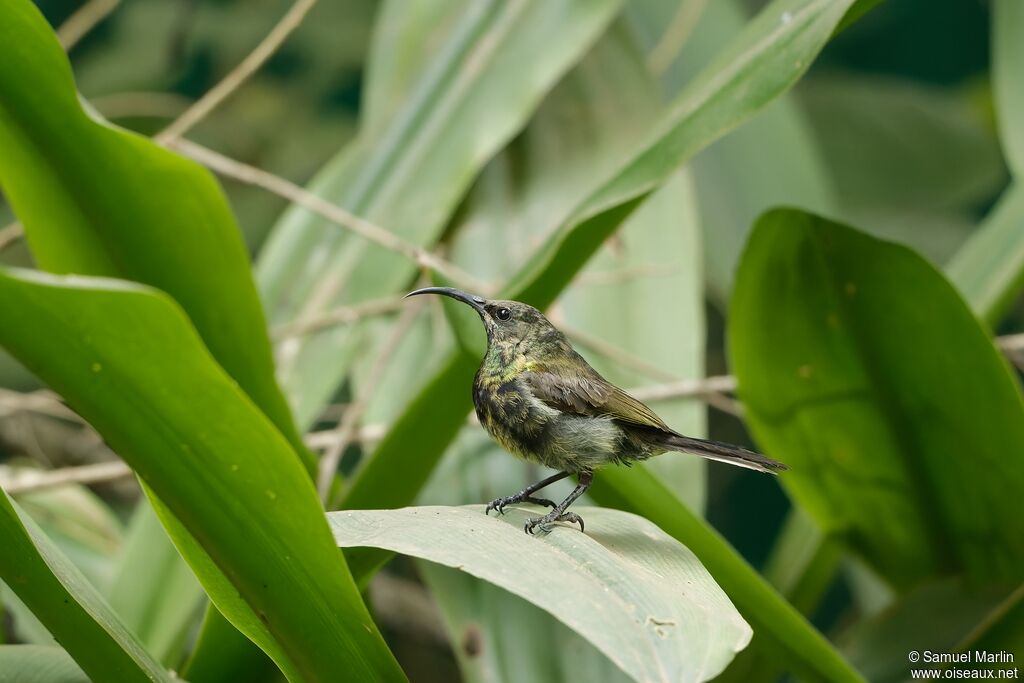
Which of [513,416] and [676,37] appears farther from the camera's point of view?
[676,37]

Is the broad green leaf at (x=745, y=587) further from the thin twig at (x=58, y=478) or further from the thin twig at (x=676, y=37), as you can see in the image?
the thin twig at (x=676, y=37)

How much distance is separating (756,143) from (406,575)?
1956 mm

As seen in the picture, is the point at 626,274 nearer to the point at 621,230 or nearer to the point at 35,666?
the point at 621,230

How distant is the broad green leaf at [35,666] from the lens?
1.22m

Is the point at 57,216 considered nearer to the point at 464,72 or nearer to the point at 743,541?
the point at 464,72

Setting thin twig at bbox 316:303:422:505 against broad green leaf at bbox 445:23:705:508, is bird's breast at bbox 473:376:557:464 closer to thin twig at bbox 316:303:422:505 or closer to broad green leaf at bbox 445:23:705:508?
thin twig at bbox 316:303:422:505

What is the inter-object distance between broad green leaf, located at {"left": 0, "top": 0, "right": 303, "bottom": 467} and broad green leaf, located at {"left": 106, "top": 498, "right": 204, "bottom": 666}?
0.42 meters

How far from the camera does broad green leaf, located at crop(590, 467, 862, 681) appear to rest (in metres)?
1.41

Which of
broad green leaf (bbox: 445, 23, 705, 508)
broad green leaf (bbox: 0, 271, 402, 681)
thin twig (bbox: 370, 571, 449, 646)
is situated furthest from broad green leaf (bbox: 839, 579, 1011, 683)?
thin twig (bbox: 370, 571, 449, 646)

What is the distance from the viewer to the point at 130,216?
1445 mm

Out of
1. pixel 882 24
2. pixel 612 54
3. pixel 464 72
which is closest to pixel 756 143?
pixel 612 54

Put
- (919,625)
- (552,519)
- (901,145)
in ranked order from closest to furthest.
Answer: (552,519) → (919,625) → (901,145)

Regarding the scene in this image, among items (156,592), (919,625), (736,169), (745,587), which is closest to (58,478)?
(156,592)

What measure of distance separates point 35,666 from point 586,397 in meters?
0.86
